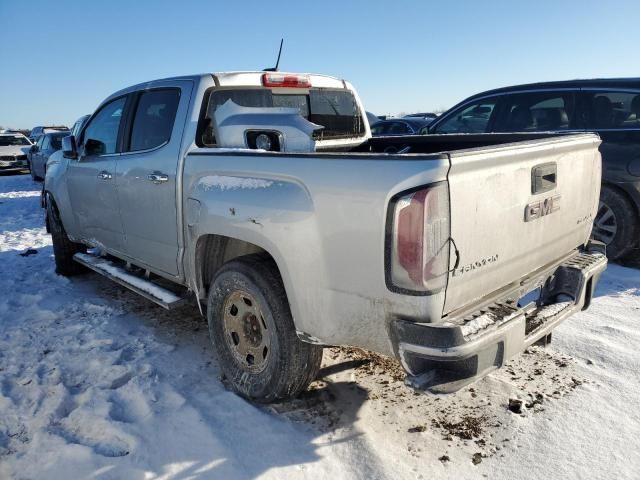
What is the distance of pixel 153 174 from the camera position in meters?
3.55

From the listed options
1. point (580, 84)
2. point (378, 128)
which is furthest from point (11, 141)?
point (580, 84)

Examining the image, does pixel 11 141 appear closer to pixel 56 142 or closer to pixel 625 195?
pixel 56 142

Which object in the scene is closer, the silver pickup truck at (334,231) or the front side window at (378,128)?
the silver pickup truck at (334,231)

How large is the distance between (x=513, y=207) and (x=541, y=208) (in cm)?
31

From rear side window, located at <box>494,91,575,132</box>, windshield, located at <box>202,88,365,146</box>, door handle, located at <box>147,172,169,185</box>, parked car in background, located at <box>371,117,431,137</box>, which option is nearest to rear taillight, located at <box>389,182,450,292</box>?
windshield, located at <box>202,88,365,146</box>

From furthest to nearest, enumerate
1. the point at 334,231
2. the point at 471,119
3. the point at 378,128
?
the point at 378,128, the point at 471,119, the point at 334,231

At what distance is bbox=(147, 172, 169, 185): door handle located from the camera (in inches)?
135

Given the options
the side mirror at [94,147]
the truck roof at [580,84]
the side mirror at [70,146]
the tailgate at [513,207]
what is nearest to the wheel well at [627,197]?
the truck roof at [580,84]

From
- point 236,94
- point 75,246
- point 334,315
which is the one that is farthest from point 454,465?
point 75,246

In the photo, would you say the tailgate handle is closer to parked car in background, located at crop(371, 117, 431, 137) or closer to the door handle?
the door handle

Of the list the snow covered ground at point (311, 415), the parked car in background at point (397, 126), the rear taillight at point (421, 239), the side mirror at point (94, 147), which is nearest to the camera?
the rear taillight at point (421, 239)

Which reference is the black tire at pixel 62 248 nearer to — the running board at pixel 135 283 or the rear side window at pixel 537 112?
the running board at pixel 135 283

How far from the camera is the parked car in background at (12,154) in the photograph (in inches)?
725

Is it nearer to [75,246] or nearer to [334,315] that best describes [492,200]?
[334,315]
